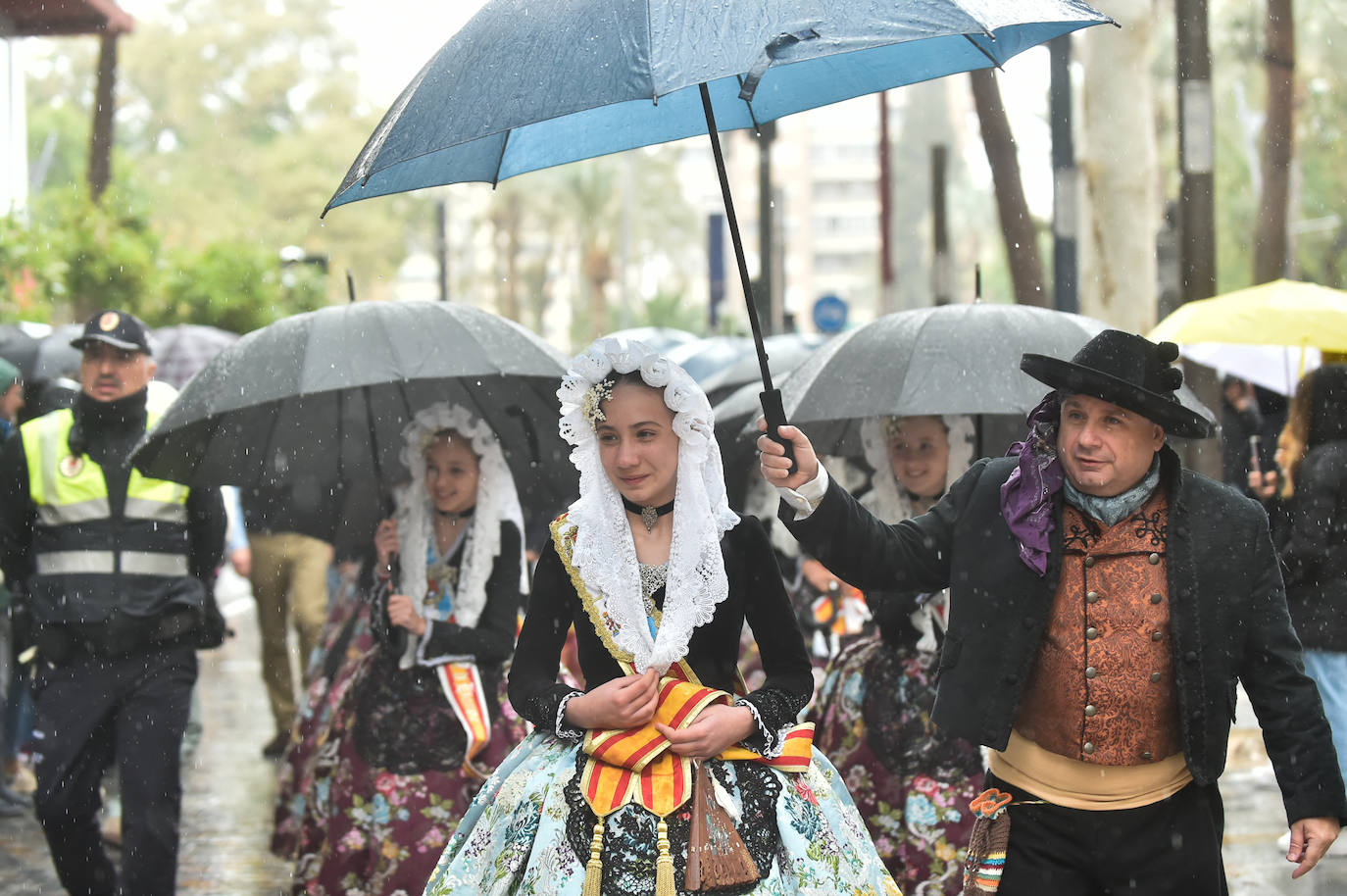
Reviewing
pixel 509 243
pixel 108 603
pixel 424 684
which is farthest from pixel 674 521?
pixel 509 243

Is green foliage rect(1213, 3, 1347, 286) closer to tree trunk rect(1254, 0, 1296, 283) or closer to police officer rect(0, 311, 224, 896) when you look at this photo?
tree trunk rect(1254, 0, 1296, 283)

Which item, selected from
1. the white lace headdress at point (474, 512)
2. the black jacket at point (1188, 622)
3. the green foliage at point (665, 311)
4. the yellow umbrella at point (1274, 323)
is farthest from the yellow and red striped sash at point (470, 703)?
the green foliage at point (665, 311)

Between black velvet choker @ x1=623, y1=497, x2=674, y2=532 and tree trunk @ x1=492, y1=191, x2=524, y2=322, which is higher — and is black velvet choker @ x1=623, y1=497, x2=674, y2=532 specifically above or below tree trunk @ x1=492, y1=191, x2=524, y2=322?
below

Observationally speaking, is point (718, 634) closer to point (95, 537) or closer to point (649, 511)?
point (649, 511)

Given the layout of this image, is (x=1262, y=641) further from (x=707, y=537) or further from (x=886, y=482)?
(x=886, y=482)

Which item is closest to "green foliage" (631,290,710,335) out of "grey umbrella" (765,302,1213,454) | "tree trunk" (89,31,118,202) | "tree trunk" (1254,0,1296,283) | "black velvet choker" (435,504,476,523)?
"tree trunk" (89,31,118,202)

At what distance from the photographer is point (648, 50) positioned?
3.70 metres

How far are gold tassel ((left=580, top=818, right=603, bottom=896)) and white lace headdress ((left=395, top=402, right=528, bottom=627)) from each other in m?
2.41

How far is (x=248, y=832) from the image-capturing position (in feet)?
27.3

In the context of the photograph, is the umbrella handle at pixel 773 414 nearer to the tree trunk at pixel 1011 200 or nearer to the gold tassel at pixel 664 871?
the gold tassel at pixel 664 871

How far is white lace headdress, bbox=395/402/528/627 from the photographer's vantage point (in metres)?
6.26

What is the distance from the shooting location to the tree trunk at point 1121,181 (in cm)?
1288

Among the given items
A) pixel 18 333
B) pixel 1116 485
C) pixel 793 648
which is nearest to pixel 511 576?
pixel 793 648

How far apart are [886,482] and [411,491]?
1.84 m
